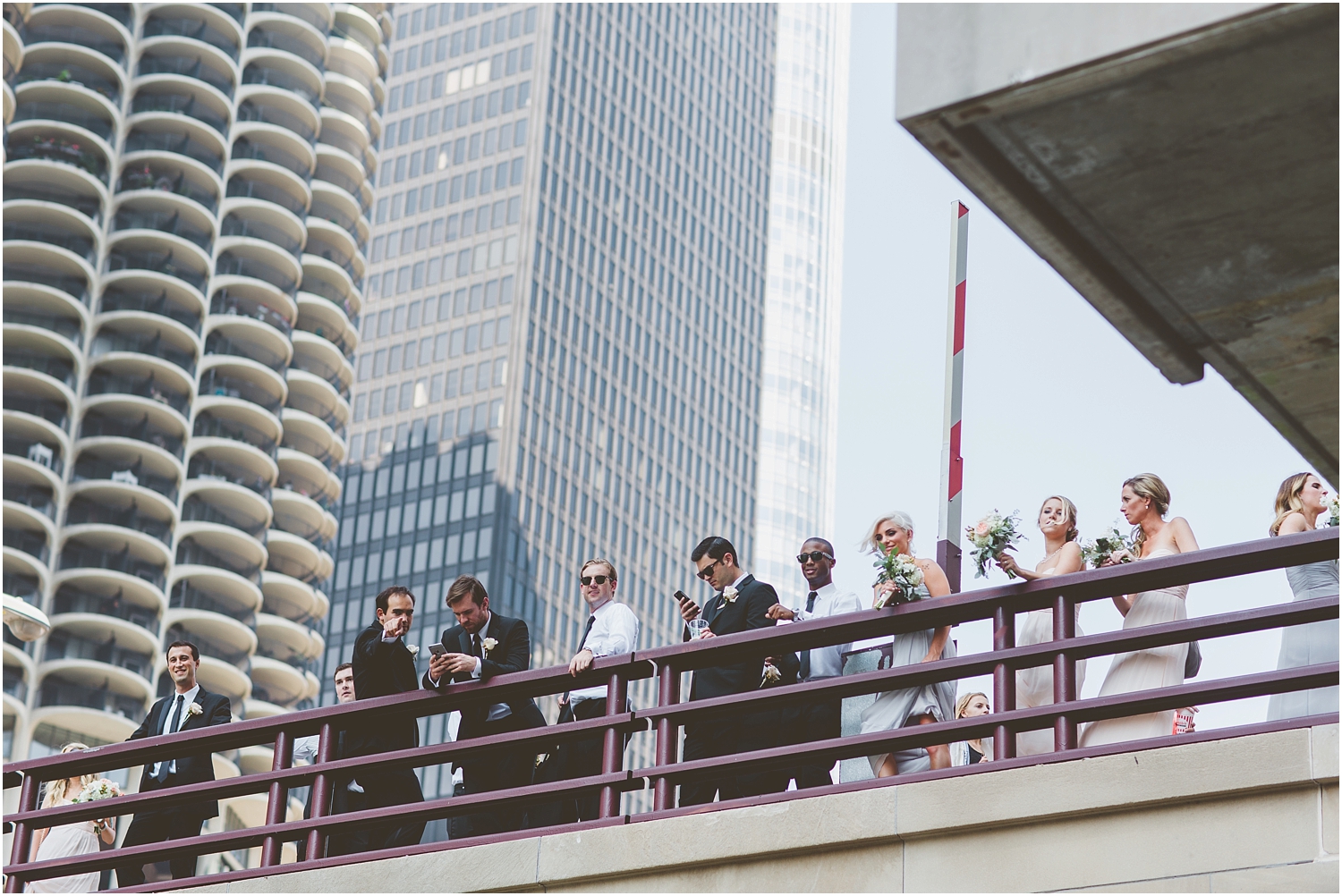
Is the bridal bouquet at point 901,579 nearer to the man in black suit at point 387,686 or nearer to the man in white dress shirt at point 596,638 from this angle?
the man in white dress shirt at point 596,638

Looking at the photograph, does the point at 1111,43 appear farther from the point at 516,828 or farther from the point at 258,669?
the point at 258,669

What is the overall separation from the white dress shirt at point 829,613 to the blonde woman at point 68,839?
4.96 meters

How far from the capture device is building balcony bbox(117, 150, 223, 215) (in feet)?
289

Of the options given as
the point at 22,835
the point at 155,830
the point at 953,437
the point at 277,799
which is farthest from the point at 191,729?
the point at 953,437

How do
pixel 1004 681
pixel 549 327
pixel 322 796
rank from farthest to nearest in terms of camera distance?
pixel 549 327, pixel 322 796, pixel 1004 681

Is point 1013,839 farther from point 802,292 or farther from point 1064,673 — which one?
point 802,292

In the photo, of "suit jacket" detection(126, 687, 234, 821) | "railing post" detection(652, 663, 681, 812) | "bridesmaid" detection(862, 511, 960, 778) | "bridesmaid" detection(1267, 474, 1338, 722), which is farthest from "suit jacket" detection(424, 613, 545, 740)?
"bridesmaid" detection(1267, 474, 1338, 722)

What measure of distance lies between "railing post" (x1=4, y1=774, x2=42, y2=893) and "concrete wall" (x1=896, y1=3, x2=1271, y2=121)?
8724 millimetres

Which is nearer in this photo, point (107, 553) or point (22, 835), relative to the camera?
point (22, 835)

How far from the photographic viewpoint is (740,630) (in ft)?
32.5

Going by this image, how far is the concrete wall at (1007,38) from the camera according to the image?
401 centimetres

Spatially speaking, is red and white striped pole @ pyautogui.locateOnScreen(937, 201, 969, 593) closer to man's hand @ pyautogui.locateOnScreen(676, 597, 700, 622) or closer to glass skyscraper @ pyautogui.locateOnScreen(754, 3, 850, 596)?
man's hand @ pyautogui.locateOnScreen(676, 597, 700, 622)

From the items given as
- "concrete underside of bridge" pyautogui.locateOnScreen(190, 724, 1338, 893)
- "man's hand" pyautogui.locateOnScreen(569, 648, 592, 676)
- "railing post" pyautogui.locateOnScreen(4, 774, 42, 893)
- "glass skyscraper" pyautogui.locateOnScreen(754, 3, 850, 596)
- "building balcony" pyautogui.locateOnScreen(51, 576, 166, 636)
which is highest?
"glass skyscraper" pyautogui.locateOnScreen(754, 3, 850, 596)

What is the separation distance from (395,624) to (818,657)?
2306 millimetres
